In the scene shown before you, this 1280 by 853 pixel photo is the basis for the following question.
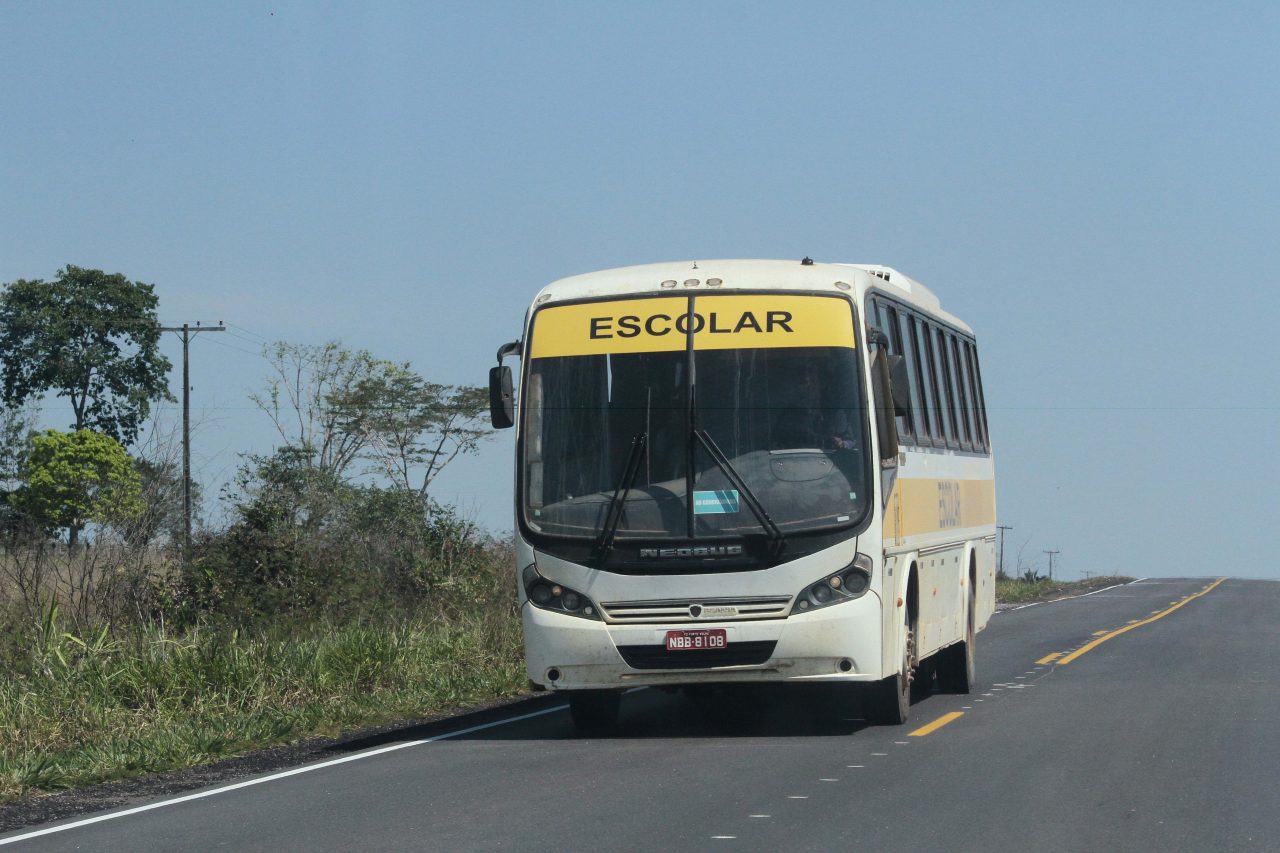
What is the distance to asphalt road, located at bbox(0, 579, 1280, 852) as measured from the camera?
9.00 metres

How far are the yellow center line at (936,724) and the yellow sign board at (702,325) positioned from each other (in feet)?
9.82

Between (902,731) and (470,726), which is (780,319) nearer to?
(902,731)

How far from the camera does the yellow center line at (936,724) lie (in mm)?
13562

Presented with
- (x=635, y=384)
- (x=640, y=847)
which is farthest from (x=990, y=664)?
(x=640, y=847)

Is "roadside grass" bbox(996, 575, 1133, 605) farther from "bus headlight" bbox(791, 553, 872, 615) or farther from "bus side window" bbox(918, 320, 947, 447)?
"bus headlight" bbox(791, 553, 872, 615)

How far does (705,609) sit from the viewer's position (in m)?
13.0

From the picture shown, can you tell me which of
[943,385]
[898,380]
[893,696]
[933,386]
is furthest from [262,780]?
[943,385]

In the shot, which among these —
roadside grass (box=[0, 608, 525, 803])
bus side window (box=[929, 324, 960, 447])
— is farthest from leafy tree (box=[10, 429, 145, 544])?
bus side window (box=[929, 324, 960, 447])

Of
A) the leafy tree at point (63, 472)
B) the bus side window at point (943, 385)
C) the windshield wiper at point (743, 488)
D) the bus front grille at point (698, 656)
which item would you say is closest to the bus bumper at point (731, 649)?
the bus front grille at point (698, 656)

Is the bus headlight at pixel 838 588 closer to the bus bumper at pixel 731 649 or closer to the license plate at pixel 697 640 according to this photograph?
the bus bumper at pixel 731 649

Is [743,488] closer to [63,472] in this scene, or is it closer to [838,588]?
[838,588]

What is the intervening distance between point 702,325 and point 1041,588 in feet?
137

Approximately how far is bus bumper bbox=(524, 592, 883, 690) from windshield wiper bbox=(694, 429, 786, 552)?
23.9 inches

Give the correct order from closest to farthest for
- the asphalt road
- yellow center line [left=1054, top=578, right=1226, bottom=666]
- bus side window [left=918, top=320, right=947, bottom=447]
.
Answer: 1. the asphalt road
2. bus side window [left=918, top=320, right=947, bottom=447]
3. yellow center line [left=1054, top=578, right=1226, bottom=666]
